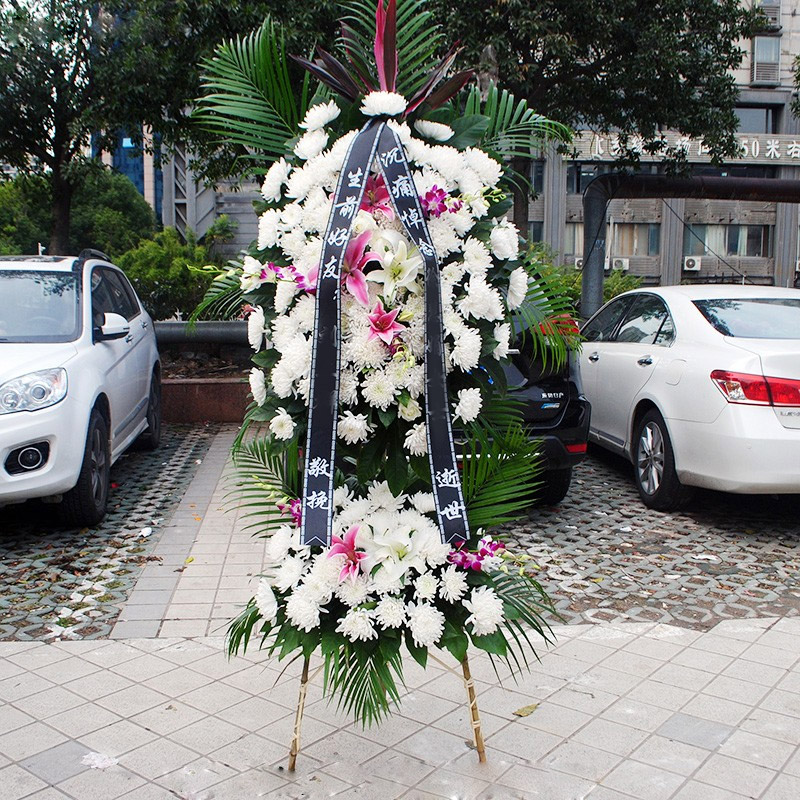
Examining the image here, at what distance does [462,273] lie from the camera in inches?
110

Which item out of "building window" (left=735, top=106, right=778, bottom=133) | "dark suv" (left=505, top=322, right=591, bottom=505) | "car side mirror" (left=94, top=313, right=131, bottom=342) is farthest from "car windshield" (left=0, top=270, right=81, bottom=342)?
"building window" (left=735, top=106, right=778, bottom=133)

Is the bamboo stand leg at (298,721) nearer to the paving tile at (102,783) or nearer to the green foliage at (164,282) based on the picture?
the paving tile at (102,783)

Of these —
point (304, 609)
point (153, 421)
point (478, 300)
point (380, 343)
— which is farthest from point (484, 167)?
point (153, 421)

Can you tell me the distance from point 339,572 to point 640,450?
4.53m

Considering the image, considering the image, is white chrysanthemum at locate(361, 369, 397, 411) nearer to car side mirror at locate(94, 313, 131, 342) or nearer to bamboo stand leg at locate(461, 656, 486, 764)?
bamboo stand leg at locate(461, 656, 486, 764)

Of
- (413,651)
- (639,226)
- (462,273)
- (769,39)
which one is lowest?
(413,651)

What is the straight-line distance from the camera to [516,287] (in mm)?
2963

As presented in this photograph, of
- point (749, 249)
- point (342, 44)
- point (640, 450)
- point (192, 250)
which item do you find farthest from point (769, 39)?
point (342, 44)

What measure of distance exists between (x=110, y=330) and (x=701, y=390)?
4.14 m

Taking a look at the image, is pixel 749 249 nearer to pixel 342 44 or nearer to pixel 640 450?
pixel 640 450

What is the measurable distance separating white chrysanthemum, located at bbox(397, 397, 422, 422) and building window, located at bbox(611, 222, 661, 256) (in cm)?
4598

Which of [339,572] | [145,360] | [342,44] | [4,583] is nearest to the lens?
[339,572]

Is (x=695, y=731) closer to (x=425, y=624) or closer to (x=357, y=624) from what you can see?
(x=425, y=624)

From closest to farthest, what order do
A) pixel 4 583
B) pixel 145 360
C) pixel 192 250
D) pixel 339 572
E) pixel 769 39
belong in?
pixel 339 572
pixel 4 583
pixel 145 360
pixel 192 250
pixel 769 39
